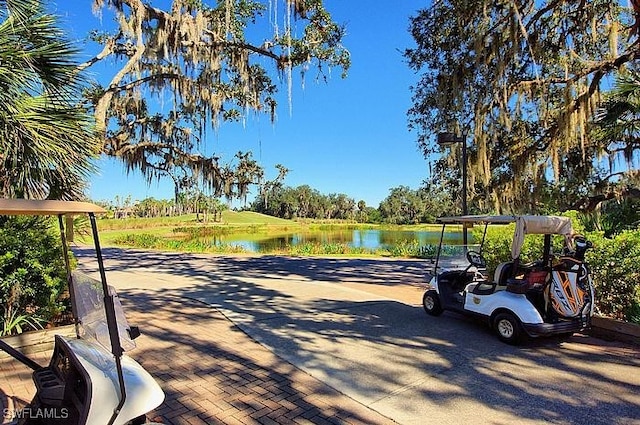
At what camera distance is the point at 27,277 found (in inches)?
176

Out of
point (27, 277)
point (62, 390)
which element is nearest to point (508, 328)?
point (62, 390)

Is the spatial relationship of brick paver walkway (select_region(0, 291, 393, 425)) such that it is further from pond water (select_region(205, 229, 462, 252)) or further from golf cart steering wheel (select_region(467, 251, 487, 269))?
pond water (select_region(205, 229, 462, 252))

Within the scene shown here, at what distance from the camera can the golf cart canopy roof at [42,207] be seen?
208cm

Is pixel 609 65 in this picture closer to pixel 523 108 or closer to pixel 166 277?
pixel 523 108

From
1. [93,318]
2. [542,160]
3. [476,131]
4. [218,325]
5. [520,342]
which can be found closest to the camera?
[93,318]

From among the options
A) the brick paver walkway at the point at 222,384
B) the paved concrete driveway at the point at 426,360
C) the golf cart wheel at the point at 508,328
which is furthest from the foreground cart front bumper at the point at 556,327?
the brick paver walkway at the point at 222,384

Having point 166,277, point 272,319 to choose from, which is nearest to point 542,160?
point 272,319

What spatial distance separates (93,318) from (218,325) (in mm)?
3110

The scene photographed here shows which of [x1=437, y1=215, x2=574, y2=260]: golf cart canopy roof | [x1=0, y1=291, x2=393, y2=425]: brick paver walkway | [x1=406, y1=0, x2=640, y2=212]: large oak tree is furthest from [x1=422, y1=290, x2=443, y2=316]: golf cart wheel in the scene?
[x1=406, y1=0, x2=640, y2=212]: large oak tree

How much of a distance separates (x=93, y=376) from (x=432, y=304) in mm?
4856

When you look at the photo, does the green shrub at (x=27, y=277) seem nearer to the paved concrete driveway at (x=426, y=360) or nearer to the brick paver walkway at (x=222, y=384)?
the brick paver walkway at (x=222, y=384)

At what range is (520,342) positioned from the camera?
4543 mm

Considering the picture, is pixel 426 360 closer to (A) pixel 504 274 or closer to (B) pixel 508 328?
(B) pixel 508 328

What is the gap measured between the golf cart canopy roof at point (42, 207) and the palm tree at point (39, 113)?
259 centimetres
